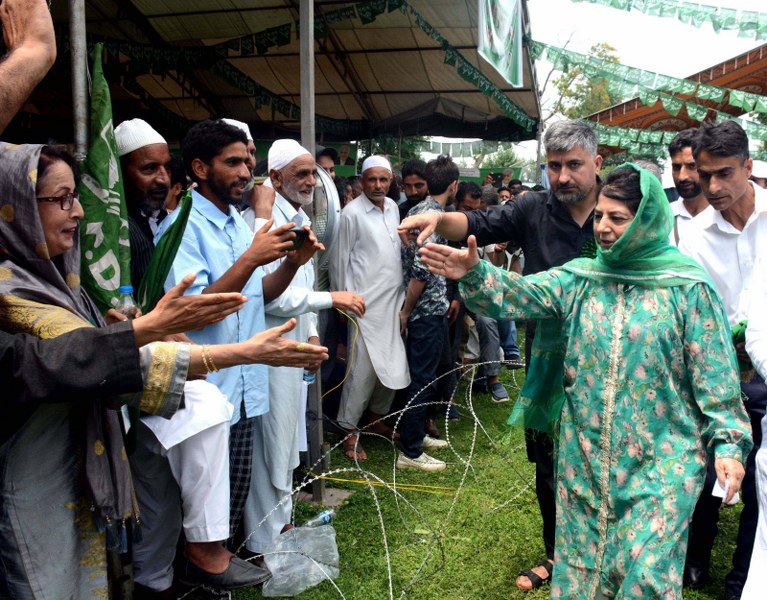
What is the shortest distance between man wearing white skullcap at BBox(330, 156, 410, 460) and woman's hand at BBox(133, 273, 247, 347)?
323cm

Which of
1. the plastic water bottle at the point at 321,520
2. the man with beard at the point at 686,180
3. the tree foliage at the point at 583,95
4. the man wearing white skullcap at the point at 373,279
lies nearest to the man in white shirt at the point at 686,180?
the man with beard at the point at 686,180

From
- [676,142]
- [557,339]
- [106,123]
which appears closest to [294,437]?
[557,339]

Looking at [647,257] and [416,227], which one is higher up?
[416,227]

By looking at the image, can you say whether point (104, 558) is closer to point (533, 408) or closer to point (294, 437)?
point (294, 437)

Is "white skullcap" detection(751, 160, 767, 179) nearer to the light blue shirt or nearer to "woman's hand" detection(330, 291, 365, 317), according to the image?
"woman's hand" detection(330, 291, 365, 317)

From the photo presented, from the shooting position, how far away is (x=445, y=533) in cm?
396

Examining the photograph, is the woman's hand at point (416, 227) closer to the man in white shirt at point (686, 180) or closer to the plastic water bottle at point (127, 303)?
the plastic water bottle at point (127, 303)

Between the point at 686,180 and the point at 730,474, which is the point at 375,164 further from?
the point at 730,474

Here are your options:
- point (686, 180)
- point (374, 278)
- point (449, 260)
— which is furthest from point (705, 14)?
point (449, 260)

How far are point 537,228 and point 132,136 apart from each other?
205 centimetres

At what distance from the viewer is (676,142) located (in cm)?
439

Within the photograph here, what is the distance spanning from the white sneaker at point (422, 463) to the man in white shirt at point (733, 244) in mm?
1884

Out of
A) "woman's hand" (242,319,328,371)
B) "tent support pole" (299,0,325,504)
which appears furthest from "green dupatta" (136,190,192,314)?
"tent support pole" (299,0,325,504)

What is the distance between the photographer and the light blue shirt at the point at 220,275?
118 inches
